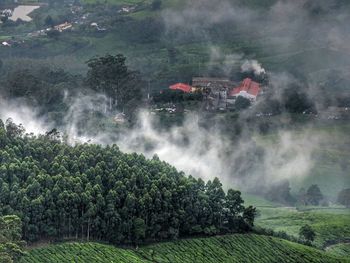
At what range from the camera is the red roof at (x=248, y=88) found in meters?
118

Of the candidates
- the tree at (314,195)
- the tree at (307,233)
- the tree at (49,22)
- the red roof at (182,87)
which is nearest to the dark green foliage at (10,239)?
the tree at (307,233)

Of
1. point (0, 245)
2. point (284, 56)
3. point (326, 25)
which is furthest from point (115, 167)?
point (326, 25)

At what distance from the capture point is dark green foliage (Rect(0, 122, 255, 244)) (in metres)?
63.8

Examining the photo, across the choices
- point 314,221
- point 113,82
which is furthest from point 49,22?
point 314,221

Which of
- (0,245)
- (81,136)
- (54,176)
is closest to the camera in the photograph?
(0,245)

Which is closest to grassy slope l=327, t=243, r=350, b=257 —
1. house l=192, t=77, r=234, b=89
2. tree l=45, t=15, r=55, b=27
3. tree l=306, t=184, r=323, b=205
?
tree l=306, t=184, r=323, b=205

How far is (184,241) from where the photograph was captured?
6962cm

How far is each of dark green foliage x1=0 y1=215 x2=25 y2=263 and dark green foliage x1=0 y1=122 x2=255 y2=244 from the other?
8.73ft

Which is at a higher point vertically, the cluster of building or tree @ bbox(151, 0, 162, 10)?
tree @ bbox(151, 0, 162, 10)

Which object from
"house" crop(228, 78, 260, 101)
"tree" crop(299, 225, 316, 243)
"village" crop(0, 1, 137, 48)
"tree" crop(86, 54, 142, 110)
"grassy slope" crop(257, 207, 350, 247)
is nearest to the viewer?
"tree" crop(299, 225, 316, 243)

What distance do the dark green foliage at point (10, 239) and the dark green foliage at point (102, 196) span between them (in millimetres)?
2661

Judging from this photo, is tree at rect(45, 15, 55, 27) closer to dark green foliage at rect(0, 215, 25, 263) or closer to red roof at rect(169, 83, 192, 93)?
Answer: red roof at rect(169, 83, 192, 93)

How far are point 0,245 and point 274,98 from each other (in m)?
67.6

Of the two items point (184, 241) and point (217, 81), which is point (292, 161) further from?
point (184, 241)
